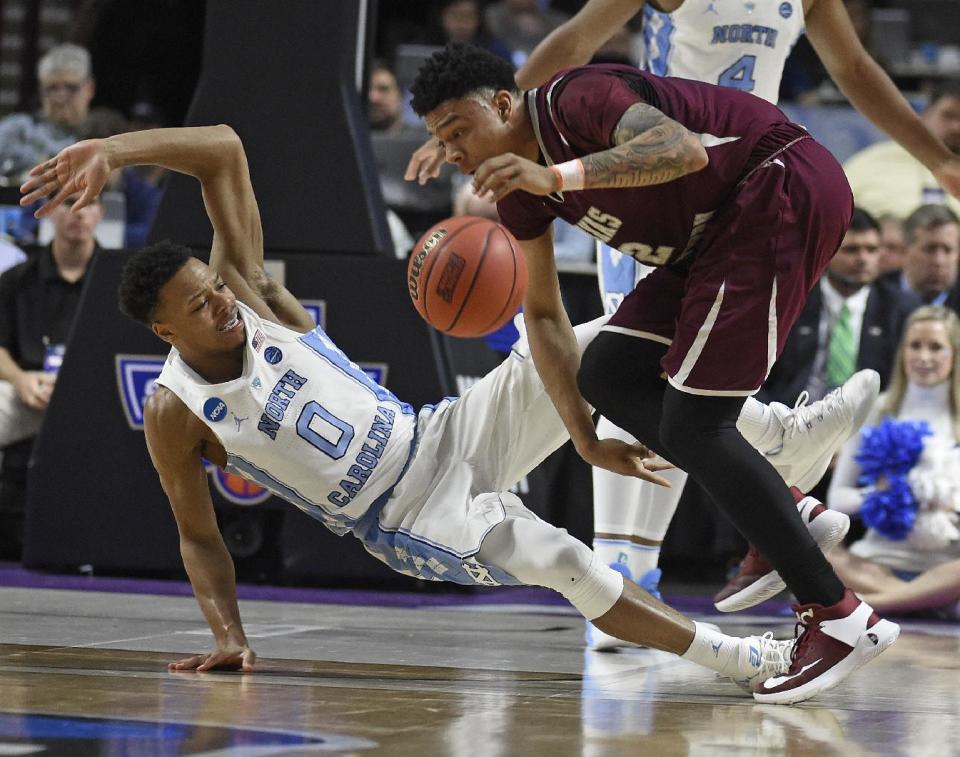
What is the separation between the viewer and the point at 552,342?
4035mm

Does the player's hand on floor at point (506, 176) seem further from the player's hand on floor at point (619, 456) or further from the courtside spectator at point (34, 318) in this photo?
the courtside spectator at point (34, 318)

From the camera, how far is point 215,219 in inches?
172

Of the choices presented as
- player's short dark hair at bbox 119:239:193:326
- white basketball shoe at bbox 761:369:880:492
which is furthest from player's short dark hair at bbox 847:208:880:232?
player's short dark hair at bbox 119:239:193:326

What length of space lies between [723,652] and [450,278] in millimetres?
1620

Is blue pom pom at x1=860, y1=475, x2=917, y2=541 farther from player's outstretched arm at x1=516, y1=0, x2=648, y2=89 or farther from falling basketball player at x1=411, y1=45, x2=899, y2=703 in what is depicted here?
falling basketball player at x1=411, y1=45, x2=899, y2=703

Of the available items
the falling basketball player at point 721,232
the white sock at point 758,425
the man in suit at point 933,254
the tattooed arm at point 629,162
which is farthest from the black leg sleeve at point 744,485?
the man in suit at point 933,254

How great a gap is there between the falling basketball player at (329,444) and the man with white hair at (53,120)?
16.5 feet

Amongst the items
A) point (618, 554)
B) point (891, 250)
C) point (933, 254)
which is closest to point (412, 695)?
point (618, 554)

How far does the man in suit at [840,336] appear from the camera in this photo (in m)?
6.89

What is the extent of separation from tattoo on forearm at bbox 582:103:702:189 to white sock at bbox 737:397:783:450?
1.16 meters

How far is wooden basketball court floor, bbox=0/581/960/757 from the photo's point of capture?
9.77 feet

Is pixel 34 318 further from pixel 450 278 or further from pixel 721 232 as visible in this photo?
pixel 721 232

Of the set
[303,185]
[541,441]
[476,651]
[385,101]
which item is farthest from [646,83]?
[385,101]

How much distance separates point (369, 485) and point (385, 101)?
5.82 m
